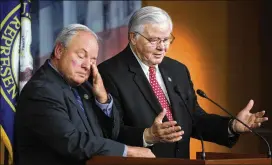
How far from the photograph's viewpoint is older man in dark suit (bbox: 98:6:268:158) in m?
3.10

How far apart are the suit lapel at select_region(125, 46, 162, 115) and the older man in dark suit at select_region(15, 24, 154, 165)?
1.11 ft

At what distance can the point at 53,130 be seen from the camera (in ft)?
8.09

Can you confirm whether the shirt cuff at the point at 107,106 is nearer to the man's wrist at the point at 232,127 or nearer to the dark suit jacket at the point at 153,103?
the dark suit jacket at the point at 153,103

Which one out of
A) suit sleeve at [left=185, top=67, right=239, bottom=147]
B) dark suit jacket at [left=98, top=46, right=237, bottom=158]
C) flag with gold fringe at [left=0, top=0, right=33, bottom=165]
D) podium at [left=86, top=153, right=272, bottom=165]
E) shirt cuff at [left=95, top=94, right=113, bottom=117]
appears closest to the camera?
podium at [left=86, top=153, right=272, bottom=165]

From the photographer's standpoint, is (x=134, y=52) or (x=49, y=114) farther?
(x=134, y=52)

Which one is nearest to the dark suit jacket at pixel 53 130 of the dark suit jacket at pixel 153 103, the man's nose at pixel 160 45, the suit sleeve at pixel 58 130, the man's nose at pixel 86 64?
the suit sleeve at pixel 58 130

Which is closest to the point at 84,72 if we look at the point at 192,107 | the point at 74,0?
the point at 192,107

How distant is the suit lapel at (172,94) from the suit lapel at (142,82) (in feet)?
0.27

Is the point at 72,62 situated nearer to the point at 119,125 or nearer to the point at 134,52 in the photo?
the point at 119,125

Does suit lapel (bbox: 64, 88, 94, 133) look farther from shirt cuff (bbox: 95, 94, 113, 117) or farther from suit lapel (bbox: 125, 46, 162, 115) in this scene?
suit lapel (bbox: 125, 46, 162, 115)

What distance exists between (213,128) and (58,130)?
3.52ft

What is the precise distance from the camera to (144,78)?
3188mm

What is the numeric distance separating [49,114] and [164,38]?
0.89 metres

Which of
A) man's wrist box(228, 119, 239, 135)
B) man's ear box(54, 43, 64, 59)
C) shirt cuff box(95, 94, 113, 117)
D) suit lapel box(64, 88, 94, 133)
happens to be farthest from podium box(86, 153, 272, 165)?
man's wrist box(228, 119, 239, 135)
